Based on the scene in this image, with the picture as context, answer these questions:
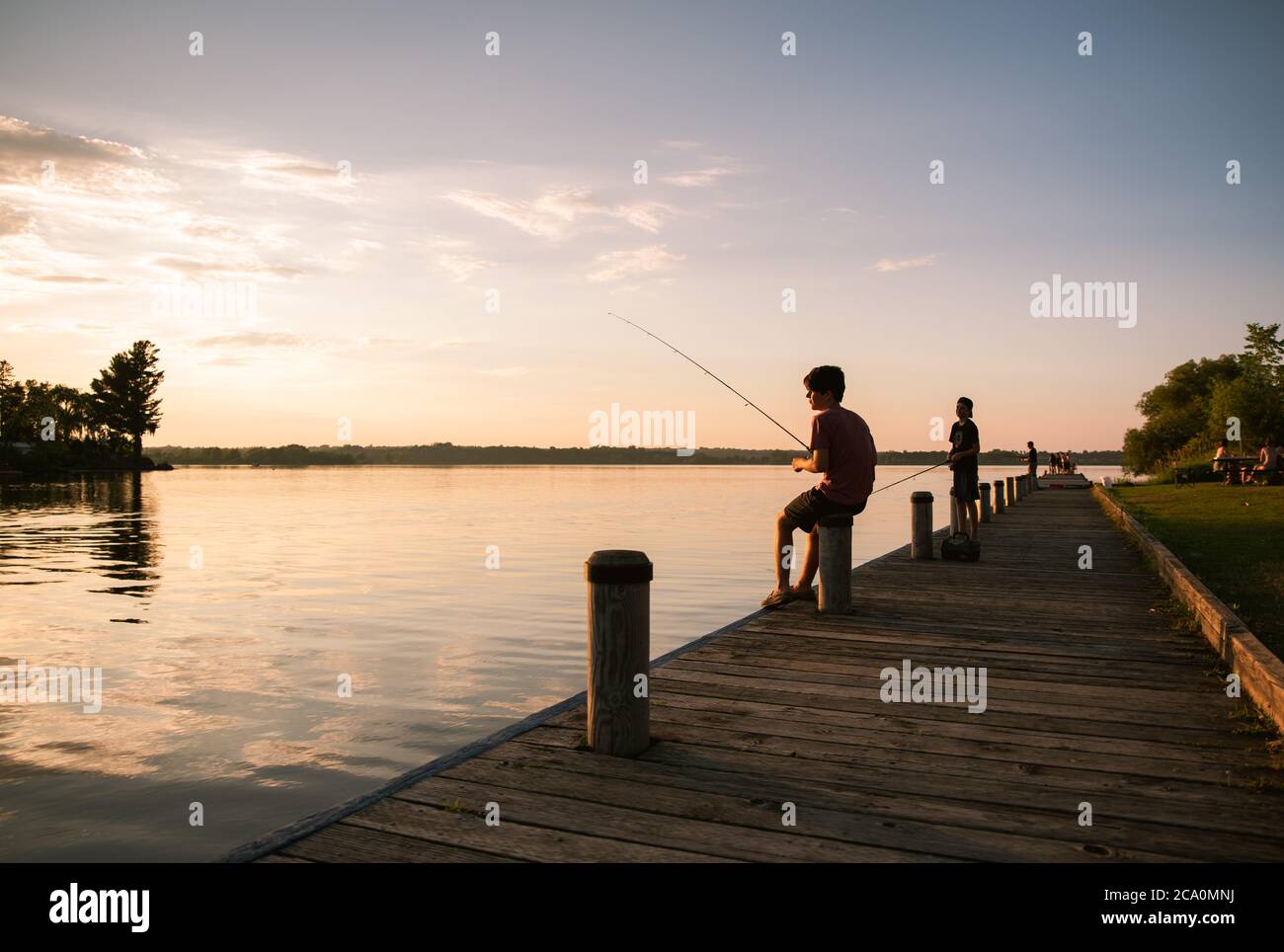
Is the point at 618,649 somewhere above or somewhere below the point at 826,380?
below

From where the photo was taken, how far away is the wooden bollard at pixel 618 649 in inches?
171

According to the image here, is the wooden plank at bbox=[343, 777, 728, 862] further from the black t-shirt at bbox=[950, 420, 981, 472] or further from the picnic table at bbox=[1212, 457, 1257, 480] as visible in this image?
the picnic table at bbox=[1212, 457, 1257, 480]

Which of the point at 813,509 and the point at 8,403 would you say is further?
the point at 8,403

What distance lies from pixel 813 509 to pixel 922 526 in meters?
6.06

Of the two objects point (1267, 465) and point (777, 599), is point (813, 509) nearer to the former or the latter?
point (777, 599)

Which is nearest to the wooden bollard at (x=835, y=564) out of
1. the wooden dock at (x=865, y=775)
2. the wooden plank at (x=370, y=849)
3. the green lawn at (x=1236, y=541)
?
the wooden dock at (x=865, y=775)

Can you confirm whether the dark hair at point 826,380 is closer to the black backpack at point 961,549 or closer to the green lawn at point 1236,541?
the green lawn at point 1236,541

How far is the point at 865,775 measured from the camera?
13.6 feet

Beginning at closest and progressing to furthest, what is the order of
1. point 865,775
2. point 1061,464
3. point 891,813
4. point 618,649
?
point 891,813 < point 865,775 < point 618,649 < point 1061,464

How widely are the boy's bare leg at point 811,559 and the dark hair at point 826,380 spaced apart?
133 centimetres

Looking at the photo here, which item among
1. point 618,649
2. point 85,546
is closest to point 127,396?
point 85,546

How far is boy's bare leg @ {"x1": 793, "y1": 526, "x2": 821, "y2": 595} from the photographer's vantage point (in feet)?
27.9
